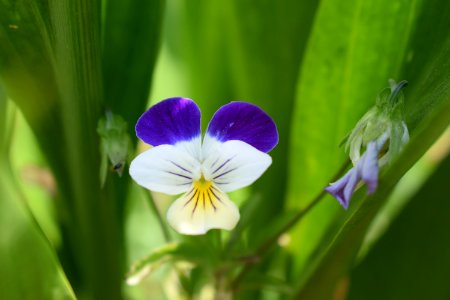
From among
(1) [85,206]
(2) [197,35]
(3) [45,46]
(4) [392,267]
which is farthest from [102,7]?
(4) [392,267]

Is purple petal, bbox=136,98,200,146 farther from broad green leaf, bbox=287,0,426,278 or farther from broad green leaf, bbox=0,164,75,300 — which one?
broad green leaf, bbox=287,0,426,278

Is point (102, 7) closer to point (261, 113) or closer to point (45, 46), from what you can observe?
point (45, 46)

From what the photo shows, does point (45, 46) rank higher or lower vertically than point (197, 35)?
higher

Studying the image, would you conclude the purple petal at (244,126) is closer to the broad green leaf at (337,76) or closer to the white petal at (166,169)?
the white petal at (166,169)

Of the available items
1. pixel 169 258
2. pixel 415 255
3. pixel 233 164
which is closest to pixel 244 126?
pixel 233 164

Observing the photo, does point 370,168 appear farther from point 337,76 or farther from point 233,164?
point 337,76
